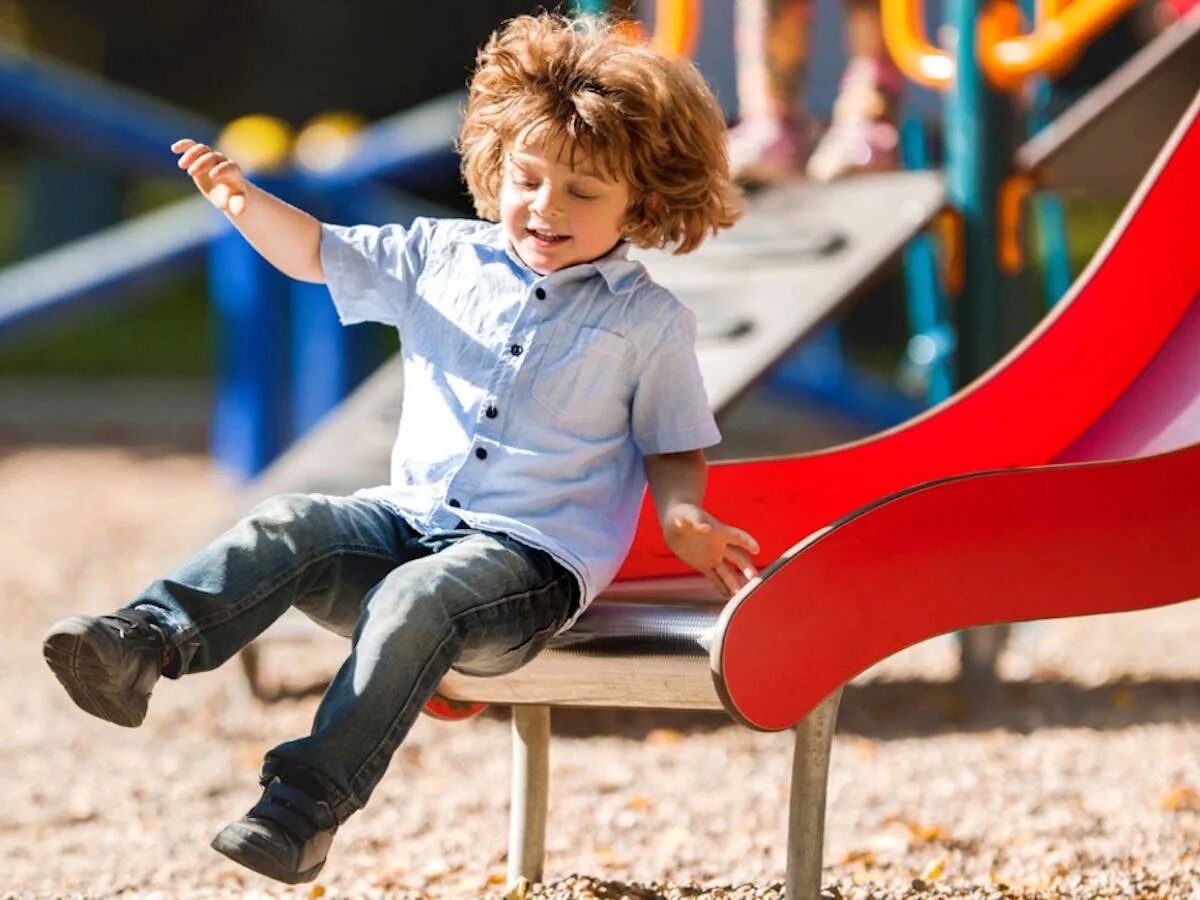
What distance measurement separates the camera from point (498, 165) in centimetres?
246

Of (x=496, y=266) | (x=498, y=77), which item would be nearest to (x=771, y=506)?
(x=496, y=266)

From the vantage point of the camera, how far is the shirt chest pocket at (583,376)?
2.32 meters

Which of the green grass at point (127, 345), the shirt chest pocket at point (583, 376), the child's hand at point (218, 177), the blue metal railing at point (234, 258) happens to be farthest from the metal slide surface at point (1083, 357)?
the green grass at point (127, 345)

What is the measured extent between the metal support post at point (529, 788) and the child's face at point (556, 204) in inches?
27.6

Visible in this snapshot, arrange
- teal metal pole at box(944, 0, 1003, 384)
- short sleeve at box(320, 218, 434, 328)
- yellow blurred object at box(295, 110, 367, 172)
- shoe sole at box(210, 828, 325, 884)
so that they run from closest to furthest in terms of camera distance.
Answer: shoe sole at box(210, 828, 325, 884) < short sleeve at box(320, 218, 434, 328) < teal metal pole at box(944, 0, 1003, 384) < yellow blurred object at box(295, 110, 367, 172)

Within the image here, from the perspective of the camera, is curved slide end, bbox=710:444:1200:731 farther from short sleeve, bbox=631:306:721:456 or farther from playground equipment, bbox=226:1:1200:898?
short sleeve, bbox=631:306:721:456

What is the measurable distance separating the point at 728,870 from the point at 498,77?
1.38 meters

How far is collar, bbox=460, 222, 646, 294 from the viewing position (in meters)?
2.36

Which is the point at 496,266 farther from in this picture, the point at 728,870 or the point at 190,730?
the point at 190,730

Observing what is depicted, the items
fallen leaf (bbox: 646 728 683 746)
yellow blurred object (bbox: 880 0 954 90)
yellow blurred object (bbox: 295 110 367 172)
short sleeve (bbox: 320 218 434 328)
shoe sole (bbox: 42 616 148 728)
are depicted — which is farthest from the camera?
yellow blurred object (bbox: 295 110 367 172)

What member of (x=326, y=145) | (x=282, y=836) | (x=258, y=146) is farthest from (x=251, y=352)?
(x=282, y=836)

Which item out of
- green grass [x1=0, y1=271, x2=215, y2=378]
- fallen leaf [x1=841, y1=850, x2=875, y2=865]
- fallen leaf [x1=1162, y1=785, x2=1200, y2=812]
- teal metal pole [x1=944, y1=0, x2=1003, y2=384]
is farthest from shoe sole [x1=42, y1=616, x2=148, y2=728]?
green grass [x1=0, y1=271, x2=215, y2=378]

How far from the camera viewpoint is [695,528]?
219 centimetres

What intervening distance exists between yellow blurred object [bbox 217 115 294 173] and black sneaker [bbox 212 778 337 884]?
380 cm
